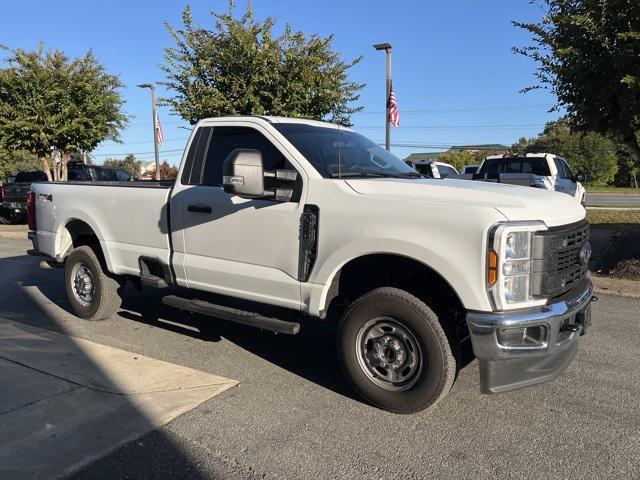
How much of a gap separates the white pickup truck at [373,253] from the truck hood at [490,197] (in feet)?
0.05

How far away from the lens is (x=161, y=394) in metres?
4.21

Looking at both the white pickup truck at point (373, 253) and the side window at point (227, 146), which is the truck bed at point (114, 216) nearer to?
the white pickup truck at point (373, 253)

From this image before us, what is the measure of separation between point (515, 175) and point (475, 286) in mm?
10957

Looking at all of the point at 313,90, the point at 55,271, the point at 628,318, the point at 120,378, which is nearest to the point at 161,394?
the point at 120,378

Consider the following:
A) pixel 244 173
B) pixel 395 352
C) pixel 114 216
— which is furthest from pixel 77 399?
pixel 395 352

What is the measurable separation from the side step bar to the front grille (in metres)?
1.77

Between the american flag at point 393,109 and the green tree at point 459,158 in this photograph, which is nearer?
the american flag at point 393,109

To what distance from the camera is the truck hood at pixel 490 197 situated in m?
3.48

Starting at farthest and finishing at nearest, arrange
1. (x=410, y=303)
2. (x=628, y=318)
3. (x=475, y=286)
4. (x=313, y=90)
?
(x=313, y=90) → (x=628, y=318) → (x=410, y=303) → (x=475, y=286)

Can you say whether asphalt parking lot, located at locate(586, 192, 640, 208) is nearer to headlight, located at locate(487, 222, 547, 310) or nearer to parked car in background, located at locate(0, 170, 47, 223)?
parked car in background, located at locate(0, 170, 47, 223)

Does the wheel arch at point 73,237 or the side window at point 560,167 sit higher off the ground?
the side window at point 560,167

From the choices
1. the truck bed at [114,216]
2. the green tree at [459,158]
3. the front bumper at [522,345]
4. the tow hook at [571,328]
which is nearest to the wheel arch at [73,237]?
the truck bed at [114,216]

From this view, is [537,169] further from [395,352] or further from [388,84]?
[395,352]

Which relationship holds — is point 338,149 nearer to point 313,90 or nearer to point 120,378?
point 120,378
